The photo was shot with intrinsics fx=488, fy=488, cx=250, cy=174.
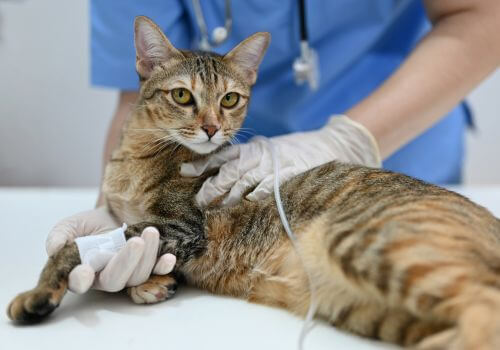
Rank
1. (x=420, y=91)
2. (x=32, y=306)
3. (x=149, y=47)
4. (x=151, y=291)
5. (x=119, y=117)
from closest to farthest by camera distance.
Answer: (x=32, y=306)
(x=151, y=291)
(x=149, y=47)
(x=420, y=91)
(x=119, y=117)

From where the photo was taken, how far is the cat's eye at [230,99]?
3.56 feet

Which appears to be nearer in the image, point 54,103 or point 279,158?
point 279,158

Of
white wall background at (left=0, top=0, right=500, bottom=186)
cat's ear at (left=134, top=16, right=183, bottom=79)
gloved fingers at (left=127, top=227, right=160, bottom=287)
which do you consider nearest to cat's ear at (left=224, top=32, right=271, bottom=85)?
cat's ear at (left=134, top=16, right=183, bottom=79)

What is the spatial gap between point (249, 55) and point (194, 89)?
0.15 m

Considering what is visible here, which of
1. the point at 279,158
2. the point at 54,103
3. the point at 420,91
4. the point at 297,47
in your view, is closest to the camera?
the point at 279,158

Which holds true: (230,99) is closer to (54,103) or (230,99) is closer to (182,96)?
(182,96)

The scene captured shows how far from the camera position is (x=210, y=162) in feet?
3.69

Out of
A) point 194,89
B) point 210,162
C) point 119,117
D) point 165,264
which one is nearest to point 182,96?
point 194,89

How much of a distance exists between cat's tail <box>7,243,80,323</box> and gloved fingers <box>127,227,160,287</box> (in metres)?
0.11

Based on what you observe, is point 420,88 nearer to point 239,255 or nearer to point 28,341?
point 239,255

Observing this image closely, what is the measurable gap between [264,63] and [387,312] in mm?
950

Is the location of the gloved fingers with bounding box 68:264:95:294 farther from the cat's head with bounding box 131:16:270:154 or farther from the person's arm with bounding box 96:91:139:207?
the person's arm with bounding box 96:91:139:207

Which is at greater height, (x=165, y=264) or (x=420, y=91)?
(x=420, y=91)

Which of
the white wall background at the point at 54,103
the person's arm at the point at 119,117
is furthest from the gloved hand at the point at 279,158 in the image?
the white wall background at the point at 54,103
